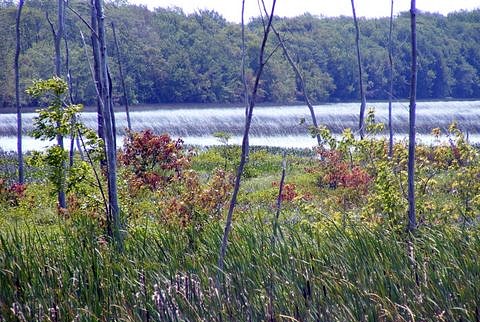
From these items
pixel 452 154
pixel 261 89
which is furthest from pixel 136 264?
pixel 261 89

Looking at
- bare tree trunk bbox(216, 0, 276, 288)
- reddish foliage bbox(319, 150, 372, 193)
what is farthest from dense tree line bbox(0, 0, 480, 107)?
bare tree trunk bbox(216, 0, 276, 288)

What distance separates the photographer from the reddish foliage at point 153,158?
54.7 feet

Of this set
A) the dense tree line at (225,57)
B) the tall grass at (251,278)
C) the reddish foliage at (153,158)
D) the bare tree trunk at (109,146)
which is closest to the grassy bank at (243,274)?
the tall grass at (251,278)

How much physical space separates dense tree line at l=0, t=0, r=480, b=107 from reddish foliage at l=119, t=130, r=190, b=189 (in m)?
33.8

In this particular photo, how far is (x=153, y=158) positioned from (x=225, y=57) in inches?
1952

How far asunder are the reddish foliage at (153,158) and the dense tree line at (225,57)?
33795mm

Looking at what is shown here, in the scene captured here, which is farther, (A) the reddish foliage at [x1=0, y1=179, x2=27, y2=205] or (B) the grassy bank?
(A) the reddish foliage at [x1=0, y1=179, x2=27, y2=205]

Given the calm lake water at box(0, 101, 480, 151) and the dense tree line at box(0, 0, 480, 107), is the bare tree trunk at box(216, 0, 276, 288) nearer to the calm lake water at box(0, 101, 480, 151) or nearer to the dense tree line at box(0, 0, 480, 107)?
the calm lake water at box(0, 101, 480, 151)

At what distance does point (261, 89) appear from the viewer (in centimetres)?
6009

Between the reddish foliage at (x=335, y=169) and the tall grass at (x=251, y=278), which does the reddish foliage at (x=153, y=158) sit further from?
the tall grass at (x=251, y=278)

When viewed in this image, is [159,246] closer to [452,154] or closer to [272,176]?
[452,154]

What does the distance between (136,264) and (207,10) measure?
75686 millimetres

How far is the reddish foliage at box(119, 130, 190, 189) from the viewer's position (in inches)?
656

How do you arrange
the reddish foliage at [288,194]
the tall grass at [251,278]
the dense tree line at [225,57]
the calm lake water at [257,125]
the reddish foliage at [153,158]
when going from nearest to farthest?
the tall grass at [251,278] → the reddish foliage at [288,194] → the reddish foliage at [153,158] → the calm lake water at [257,125] → the dense tree line at [225,57]
